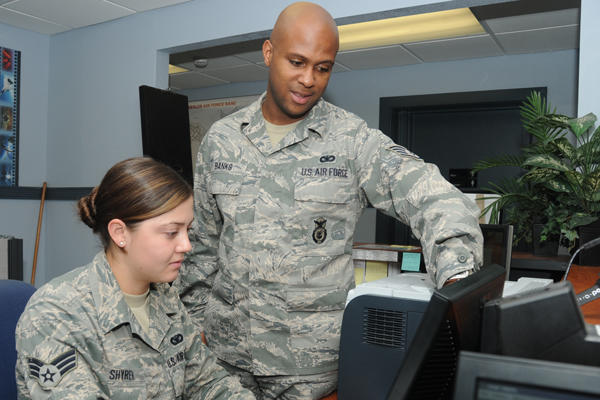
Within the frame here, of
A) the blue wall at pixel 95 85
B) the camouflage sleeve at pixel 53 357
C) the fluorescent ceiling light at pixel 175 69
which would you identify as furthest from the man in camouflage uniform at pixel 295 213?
the fluorescent ceiling light at pixel 175 69

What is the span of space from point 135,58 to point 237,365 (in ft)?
9.67

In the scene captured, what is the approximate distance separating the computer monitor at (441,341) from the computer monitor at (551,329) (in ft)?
0.20

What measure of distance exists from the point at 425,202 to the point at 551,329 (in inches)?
22.8

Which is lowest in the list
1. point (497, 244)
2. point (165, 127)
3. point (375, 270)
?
point (375, 270)

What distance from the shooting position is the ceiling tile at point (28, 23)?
3.77 metres

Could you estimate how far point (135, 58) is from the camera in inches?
146

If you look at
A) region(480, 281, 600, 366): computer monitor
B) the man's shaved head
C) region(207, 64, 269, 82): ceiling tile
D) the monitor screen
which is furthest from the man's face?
region(207, 64, 269, 82): ceiling tile

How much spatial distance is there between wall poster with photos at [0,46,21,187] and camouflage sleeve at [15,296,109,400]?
3581 mm

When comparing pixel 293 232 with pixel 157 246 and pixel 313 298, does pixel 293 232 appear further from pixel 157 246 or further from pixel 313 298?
pixel 157 246

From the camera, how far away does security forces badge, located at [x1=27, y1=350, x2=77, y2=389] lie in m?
0.89

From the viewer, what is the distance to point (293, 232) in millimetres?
1270

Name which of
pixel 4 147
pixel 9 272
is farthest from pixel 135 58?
pixel 9 272

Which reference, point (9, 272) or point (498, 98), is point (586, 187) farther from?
point (9, 272)

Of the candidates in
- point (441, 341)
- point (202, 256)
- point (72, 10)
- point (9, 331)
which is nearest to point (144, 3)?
point (72, 10)
